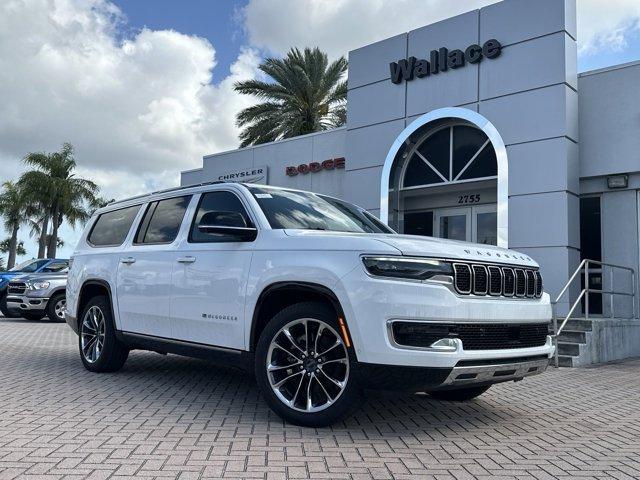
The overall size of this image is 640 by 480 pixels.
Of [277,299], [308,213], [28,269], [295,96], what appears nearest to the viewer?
[277,299]

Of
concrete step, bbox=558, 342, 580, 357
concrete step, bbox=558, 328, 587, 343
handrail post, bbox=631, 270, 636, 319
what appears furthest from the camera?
handrail post, bbox=631, 270, 636, 319

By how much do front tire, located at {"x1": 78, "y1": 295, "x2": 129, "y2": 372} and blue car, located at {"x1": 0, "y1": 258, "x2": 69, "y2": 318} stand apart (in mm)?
9486

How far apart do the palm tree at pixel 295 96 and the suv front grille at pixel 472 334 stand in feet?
68.7

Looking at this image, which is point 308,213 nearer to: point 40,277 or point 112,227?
point 112,227

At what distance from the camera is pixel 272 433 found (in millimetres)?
4320

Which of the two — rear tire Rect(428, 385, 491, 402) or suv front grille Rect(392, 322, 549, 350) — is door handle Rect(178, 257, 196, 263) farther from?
rear tire Rect(428, 385, 491, 402)

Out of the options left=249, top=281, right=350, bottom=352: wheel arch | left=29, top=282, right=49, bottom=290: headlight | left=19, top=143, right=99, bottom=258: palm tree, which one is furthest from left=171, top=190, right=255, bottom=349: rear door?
left=19, top=143, right=99, bottom=258: palm tree

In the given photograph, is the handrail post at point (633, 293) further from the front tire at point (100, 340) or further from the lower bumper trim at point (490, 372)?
the front tire at point (100, 340)

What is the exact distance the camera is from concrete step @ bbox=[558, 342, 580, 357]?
9250 mm

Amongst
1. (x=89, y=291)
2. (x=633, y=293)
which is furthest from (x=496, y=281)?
(x=633, y=293)

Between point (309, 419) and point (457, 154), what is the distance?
10.4m

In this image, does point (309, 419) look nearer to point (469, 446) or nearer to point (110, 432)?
point (469, 446)

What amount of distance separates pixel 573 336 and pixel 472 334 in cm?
629

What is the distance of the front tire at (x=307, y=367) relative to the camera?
4266 mm
